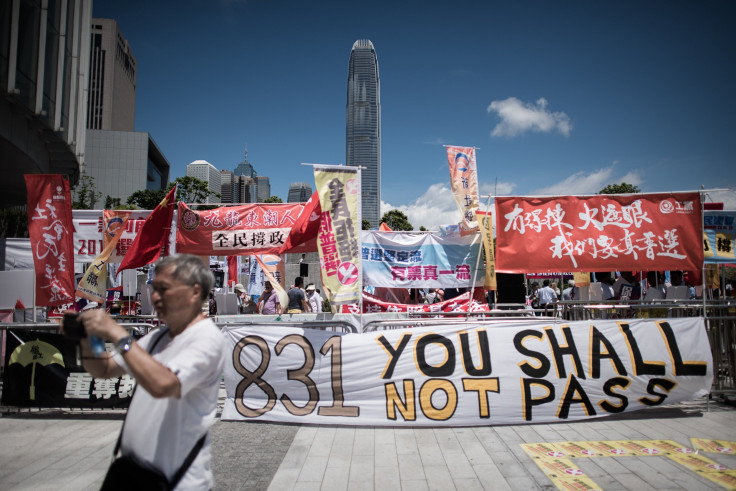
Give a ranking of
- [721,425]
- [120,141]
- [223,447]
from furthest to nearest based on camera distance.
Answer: [120,141]
[721,425]
[223,447]

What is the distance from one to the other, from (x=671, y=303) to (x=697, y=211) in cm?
149

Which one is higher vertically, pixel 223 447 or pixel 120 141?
pixel 120 141

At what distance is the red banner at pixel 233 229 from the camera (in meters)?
8.93

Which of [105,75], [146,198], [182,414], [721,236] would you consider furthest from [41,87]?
[105,75]

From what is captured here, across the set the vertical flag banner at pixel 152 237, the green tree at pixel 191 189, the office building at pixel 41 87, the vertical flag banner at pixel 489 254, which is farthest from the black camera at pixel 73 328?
the green tree at pixel 191 189

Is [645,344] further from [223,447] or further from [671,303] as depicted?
[223,447]

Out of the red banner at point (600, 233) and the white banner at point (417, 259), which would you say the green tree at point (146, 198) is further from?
the red banner at point (600, 233)

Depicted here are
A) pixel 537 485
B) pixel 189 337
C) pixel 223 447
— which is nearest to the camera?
pixel 189 337

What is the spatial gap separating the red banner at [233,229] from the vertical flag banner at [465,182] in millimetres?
3919

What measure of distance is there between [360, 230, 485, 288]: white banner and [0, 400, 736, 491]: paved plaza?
4.98 meters

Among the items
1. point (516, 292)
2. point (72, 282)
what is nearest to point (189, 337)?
point (72, 282)

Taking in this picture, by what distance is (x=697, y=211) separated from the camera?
22.1ft

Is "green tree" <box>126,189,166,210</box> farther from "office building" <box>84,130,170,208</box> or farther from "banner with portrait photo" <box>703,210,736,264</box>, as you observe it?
"banner with portrait photo" <box>703,210,736,264</box>

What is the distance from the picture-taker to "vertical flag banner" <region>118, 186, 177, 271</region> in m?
8.18
